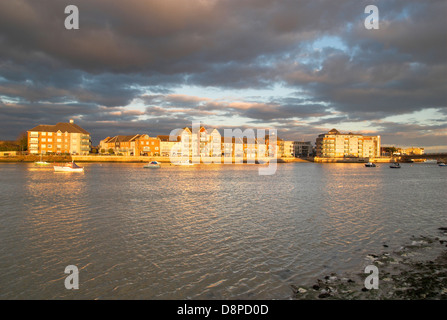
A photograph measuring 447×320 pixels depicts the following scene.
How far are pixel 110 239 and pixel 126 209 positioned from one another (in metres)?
10.6

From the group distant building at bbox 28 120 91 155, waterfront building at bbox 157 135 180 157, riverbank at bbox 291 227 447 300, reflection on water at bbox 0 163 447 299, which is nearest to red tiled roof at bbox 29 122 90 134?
distant building at bbox 28 120 91 155

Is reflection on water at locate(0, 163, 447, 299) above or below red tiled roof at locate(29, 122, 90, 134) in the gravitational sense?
below

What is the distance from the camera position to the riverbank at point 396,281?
430 inches

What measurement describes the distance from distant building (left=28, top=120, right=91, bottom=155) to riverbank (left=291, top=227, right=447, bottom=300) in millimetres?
165368

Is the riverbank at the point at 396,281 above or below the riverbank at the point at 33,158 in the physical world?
below

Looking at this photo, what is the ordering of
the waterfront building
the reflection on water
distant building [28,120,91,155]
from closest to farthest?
1. the reflection on water
2. distant building [28,120,91,155]
3. the waterfront building

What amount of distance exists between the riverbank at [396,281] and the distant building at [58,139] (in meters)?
165

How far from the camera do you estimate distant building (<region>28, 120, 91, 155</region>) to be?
152 meters

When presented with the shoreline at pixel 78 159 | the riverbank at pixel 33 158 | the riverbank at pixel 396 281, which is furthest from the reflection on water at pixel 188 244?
the shoreline at pixel 78 159

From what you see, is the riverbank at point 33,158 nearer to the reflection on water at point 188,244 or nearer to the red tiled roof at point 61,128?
the red tiled roof at point 61,128

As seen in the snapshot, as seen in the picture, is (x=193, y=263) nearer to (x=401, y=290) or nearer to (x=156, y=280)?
(x=156, y=280)

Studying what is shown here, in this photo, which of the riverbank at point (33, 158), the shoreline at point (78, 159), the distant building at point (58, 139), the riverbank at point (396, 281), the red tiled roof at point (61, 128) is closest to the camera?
the riverbank at point (396, 281)

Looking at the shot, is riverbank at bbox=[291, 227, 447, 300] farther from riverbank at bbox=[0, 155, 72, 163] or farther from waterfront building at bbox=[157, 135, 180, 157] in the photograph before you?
waterfront building at bbox=[157, 135, 180, 157]
